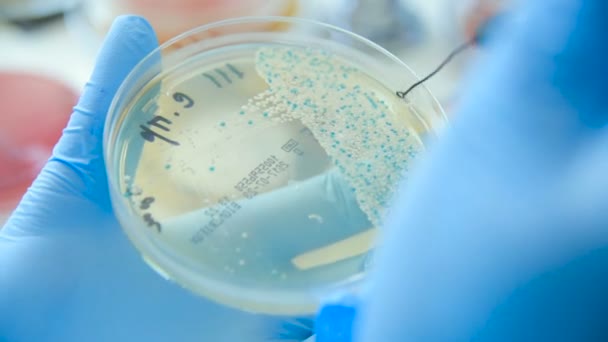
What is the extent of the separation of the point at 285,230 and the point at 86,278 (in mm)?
284

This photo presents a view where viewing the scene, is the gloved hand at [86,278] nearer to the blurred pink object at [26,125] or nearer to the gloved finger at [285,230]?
the gloved finger at [285,230]

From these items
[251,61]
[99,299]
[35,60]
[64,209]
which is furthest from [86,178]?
[35,60]

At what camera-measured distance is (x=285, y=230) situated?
2.36 feet

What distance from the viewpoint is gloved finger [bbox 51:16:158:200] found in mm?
850

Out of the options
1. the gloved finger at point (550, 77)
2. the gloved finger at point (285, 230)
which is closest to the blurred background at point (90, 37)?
the gloved finger at point (285, 230)

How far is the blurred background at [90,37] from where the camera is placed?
1.17m

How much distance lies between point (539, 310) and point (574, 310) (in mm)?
22

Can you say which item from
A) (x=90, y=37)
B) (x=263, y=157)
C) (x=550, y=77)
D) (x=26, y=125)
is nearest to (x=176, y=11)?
(x=90, y=37)

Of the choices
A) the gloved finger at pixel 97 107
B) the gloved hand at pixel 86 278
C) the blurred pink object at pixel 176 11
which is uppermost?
the blurred pink object at pixel 176 11

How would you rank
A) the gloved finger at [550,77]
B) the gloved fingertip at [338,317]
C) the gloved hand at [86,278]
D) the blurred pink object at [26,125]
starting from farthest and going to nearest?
the blurred pink object at [26,125] < the gloved hand at [86,278] < the gloved fingertip at [338,317] < the gloved finger at [550,77]

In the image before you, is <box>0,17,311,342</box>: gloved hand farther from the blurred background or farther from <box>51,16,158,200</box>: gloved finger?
the blurred background

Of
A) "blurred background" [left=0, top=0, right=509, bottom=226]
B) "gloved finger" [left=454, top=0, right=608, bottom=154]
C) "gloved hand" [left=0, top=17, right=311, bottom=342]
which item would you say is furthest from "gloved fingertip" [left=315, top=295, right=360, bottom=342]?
"blurred background" [left=0, top=0, right=509, bottom=226]

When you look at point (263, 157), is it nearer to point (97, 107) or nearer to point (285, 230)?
point (285, 230)

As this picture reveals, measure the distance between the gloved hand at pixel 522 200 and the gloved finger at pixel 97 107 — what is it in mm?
554
